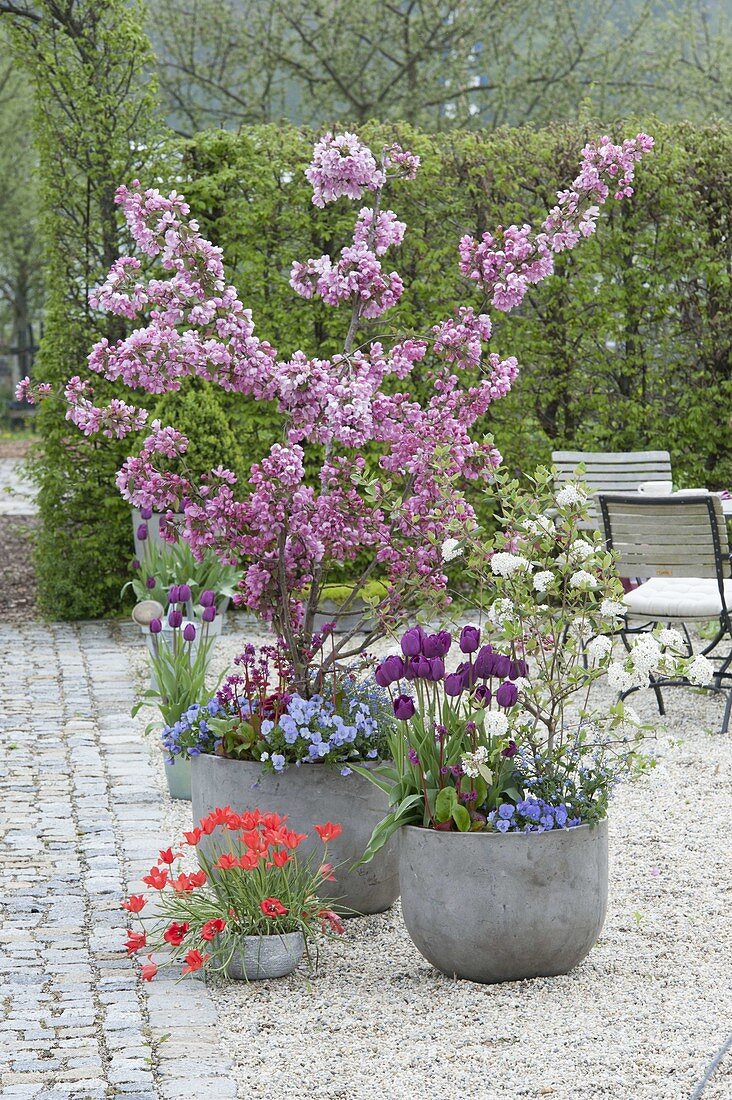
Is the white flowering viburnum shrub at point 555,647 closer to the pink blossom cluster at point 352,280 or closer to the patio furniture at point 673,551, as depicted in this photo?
the pink blossom cluster at point 352,280

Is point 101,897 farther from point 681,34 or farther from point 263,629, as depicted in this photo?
point 681,34

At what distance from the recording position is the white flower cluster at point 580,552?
369 cm

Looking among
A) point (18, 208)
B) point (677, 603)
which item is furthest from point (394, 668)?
point (18, 208)

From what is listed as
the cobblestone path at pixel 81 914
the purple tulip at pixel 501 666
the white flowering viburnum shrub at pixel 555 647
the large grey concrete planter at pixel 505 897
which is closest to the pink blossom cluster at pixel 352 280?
the white flowering viburnum shrub at pixel 555 647

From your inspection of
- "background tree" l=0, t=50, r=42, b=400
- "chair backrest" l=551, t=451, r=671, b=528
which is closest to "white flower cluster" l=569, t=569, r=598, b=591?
"chair backrest" l=551, t=451, r=671, b=528

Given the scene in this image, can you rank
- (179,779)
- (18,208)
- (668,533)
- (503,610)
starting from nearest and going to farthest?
(503,610), (179,779), (668,533), (18,208)

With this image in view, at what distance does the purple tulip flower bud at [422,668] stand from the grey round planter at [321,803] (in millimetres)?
582

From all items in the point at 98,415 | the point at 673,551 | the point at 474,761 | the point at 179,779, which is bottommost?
the point at 179,779

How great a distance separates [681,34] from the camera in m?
18.5

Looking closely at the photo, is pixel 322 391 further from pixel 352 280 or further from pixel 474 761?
pixel 474 761

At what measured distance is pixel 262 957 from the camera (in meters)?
3.60

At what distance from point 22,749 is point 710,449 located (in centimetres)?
556

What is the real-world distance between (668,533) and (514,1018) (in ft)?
11.8

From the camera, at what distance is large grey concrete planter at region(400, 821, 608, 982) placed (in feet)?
11.2
